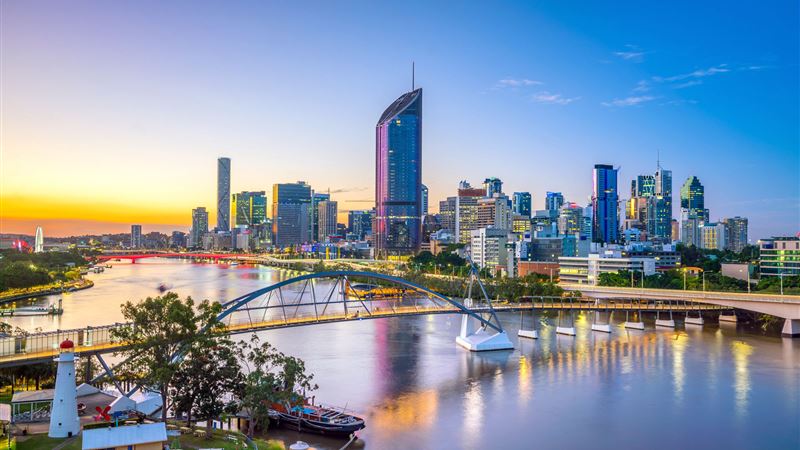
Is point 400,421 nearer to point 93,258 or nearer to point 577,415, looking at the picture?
point 577,415

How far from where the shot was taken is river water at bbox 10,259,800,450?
26844mm

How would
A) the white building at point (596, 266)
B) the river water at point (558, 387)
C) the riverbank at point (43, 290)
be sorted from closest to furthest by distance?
the river water at point (558, 387)
the riverbank at point (43, 290)
the white building at point (596, 266)

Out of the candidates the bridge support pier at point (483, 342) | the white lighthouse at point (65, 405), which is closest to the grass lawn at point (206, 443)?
the white lighthouse at point (65, 405)

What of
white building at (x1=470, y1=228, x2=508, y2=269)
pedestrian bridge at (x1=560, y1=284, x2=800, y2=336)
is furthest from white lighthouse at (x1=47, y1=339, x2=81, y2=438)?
white building at (x1=470, y1=228, x2=508, y2=269)

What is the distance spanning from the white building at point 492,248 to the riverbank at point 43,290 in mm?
70668

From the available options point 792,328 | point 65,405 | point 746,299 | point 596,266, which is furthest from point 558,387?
point 596,266

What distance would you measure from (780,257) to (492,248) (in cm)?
5254

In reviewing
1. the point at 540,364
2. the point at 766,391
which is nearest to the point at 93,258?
the point at 540,364

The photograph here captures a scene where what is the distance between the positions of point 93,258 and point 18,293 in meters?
90.7

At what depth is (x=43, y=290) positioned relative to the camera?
84.6 meters

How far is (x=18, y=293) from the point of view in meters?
78.4

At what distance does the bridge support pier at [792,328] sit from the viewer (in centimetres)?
5306

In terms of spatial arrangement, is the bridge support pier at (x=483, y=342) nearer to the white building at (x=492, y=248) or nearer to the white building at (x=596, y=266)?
the white building at (x=596, y=266)

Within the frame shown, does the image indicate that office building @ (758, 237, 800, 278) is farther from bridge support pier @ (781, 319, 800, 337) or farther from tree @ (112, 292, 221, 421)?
tree @ (112, 292, 221, 421)
